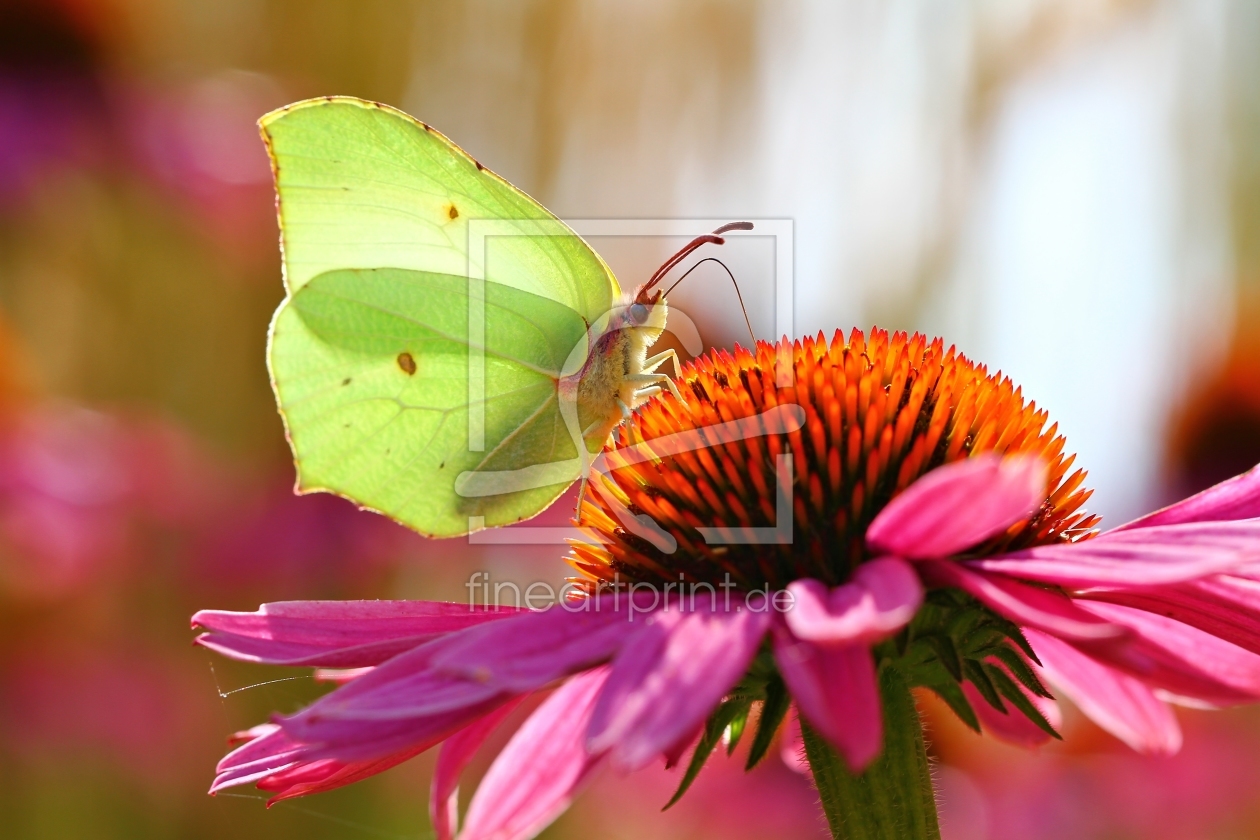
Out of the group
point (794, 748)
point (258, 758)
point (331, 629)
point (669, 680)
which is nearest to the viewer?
point (669, 680)

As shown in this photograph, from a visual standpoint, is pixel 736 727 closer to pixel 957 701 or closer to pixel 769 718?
pixel 769 718

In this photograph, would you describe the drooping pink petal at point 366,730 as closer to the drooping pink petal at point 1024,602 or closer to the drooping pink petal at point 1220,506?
the drooping pink petal at point 1024,602

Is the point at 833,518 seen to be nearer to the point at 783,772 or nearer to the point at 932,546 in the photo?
the point at 932,546

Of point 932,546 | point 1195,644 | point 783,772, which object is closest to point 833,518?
point 932,546

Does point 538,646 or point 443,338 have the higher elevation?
point 443,338

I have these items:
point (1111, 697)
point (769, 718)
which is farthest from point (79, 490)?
point (1111, 697)

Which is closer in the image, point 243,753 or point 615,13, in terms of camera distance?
point 243,753

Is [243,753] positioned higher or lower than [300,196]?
lower
